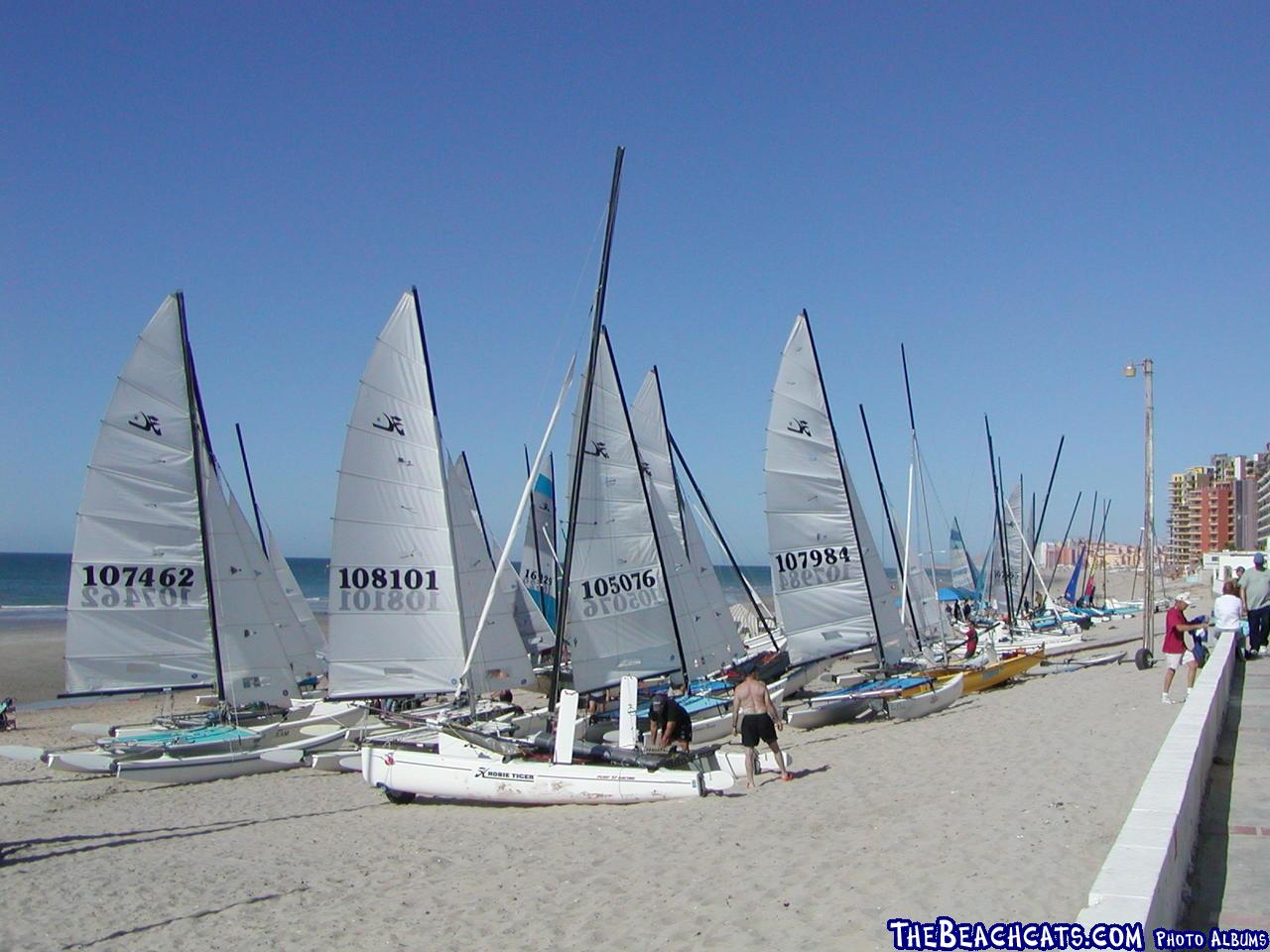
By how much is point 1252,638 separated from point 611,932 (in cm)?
1237

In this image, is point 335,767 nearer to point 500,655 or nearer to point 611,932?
point 500,655

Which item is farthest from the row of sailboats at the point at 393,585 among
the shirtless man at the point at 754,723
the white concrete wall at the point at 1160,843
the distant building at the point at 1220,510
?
the distant building at the point at 1220,510

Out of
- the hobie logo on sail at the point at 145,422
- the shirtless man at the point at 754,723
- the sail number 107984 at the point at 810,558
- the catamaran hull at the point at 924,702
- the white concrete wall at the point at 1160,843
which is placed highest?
the hobie logo on sail at the point at 145,422

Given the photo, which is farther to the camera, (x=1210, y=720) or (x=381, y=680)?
(x=381, y=680)

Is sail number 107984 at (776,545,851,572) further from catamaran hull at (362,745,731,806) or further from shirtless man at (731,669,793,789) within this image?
catamaran hull at (362,745,731,806)

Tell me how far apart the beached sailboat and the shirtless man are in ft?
21.1

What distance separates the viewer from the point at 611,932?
733cm

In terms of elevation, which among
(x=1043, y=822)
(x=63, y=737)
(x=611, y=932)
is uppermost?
(x=1043, y=822)

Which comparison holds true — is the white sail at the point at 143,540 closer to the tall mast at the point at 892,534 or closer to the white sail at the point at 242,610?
the white sail at the point at 242,610

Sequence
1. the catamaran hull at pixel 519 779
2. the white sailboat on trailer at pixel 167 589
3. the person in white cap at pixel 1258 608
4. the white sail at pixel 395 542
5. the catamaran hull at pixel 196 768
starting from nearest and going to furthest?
the catamaran hull at pixel 519 779, the person in white cap at pixel 1258 608, the white sail at pixel 395 542, the catamaran hull at pixel 196 768, the white sailboat on trailer at pixel 167 589

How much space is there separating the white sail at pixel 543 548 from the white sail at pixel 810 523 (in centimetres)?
826

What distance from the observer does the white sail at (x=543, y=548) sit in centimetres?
2628

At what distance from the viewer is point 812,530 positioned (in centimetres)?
1927

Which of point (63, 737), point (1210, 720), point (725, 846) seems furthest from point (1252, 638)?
point (63, 737)
